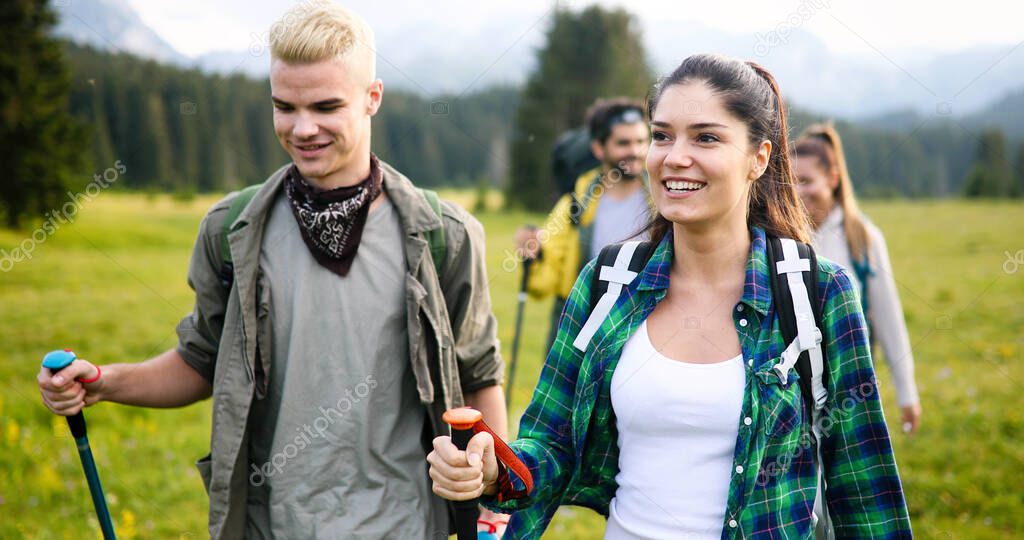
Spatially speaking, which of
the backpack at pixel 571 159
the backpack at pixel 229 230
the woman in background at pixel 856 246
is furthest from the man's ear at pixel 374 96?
the backpack at pixel 571 159

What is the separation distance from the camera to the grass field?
6410 millimetres

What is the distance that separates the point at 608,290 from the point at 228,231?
57.0 inches

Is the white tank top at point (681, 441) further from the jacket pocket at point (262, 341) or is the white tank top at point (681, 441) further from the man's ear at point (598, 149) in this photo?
the man's ear at point (598, 149)

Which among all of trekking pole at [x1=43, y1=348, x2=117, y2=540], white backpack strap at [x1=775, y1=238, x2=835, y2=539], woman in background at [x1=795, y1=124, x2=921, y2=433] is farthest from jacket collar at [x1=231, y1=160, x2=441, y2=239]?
woman in background at [x1=795, y1=124, x2=921, y2=433]

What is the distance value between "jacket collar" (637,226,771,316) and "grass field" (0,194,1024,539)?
12.5ft

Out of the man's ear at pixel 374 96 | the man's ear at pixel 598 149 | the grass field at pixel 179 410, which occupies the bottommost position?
the grass field at pixel 179 410

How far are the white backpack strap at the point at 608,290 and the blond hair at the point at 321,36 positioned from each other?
1.20 meters

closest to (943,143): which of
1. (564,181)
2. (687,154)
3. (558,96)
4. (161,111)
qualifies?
(558,96)

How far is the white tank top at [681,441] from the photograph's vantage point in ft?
7.83

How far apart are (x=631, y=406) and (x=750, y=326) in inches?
17.3

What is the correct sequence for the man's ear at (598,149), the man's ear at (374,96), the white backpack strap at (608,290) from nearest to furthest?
the white backpack strap at (608,290), the man's ear at (374,96), the man's ear at (598,149)

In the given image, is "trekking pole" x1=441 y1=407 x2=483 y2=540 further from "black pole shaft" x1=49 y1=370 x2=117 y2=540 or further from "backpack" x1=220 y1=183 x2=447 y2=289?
"black pole shaft" x1=49 y1=370 x2=117 y2=540

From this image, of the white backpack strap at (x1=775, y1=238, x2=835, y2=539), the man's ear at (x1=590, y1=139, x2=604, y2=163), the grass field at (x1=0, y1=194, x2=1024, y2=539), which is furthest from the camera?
the man's ear at (x1=590, y1=139, x2=604, y2=163)

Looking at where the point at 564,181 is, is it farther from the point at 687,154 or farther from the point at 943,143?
the point at 943,143
